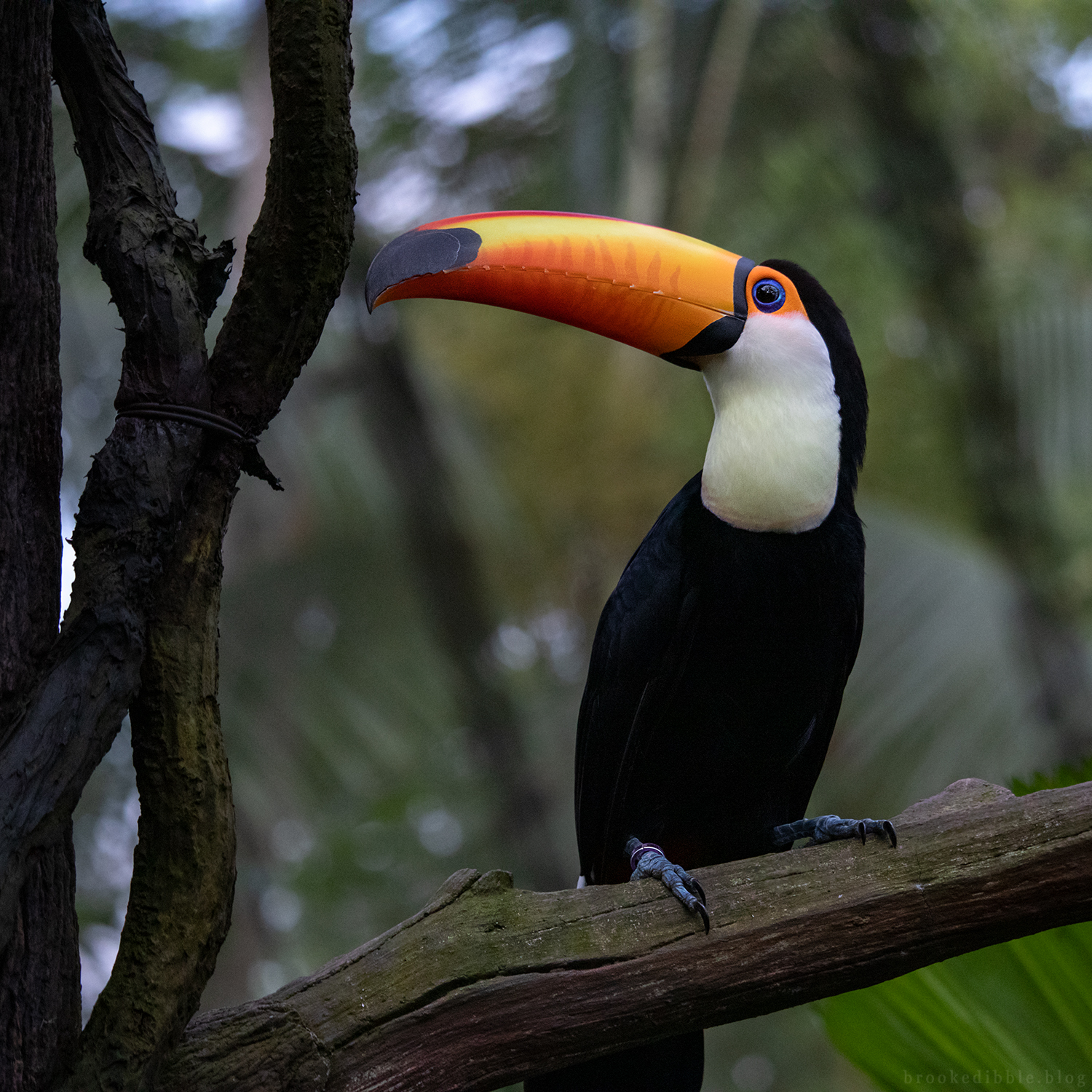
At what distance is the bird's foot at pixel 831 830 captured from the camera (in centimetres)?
199

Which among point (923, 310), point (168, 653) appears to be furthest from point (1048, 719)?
point (168, 653)

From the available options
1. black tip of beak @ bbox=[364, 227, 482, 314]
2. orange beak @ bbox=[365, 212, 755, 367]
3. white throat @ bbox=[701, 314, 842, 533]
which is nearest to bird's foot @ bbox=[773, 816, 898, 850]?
white throat @ bbox=[701, 314, 842, 533]

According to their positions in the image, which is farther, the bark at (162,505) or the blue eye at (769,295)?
the blue eye at (769,295)

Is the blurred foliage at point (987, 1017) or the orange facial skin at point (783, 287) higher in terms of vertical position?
the orange facial skin at point (783, 287)

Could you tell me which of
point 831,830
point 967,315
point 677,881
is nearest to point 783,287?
point 831,830

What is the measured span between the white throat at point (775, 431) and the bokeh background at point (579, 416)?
12.9 ft

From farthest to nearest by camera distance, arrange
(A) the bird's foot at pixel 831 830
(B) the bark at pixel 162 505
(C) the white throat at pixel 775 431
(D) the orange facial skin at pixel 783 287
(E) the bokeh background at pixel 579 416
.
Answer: (E) the bokeh background at pixel 579 416
(D) the orange facial skin at pixel 783 287
(C) the white throat at pixel 775 431
(A) the bird's foot at pixel 831 830
(B) the bark at pixel 162 505

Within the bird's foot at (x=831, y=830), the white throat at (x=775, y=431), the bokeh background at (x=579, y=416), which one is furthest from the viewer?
the bokeh background at (x=579, y=416)

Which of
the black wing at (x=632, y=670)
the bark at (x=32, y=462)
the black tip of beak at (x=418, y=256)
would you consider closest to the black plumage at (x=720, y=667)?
the black wing at (x=632, y=670)

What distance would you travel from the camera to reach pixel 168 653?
1.75 metres

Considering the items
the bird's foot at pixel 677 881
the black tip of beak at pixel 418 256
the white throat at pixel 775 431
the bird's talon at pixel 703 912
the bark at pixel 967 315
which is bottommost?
the bird's talon at pixel 703 912

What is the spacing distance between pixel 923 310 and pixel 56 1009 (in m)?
5.67

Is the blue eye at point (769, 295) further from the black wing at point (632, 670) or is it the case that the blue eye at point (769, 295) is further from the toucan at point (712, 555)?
the black wing at point (632, 670)

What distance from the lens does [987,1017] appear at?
1942 mm
